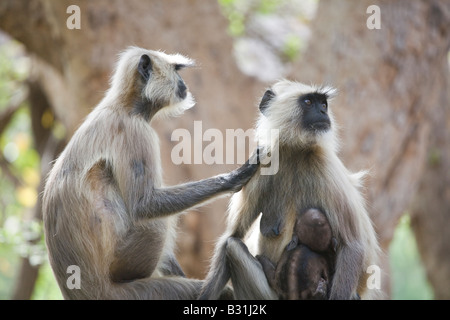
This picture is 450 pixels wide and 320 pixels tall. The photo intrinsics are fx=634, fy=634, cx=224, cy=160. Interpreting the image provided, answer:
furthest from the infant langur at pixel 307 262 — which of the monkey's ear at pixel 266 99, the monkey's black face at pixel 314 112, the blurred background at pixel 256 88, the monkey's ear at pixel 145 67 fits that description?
the blurred background at pixel 256 88

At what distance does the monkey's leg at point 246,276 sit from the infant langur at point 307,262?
7 cm

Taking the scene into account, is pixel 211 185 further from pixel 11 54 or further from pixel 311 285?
pixel 11 54

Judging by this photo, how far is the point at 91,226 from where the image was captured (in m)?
4.12

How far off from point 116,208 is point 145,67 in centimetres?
109

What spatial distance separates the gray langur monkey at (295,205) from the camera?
409 centimetres

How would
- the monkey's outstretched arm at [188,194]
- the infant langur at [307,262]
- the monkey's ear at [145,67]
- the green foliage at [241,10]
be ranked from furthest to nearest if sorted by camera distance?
the green foliage at [241,10] → the monkey's ear at [145,67] → the monkey's outstretched arm at [188,194] → the infant langur at [307,262]

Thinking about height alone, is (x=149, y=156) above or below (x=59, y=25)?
below

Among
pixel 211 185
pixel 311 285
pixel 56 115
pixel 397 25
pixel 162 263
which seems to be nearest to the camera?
pixel 311 285

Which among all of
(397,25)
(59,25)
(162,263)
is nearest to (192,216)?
(59,25)

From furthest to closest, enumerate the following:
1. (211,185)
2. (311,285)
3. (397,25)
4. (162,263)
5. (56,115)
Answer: (56,115) < (397,25) < (162,263) < (211,185) < (311,285)

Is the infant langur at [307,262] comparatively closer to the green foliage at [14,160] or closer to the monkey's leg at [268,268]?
the monkey's leg at [268,268]

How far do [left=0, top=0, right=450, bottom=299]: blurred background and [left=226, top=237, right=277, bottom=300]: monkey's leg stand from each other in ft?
11.2

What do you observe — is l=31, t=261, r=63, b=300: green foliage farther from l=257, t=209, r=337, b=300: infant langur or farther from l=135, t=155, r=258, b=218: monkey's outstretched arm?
l=257, t=209, r=337, b=300: infant langur

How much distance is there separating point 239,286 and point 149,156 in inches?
41.5
